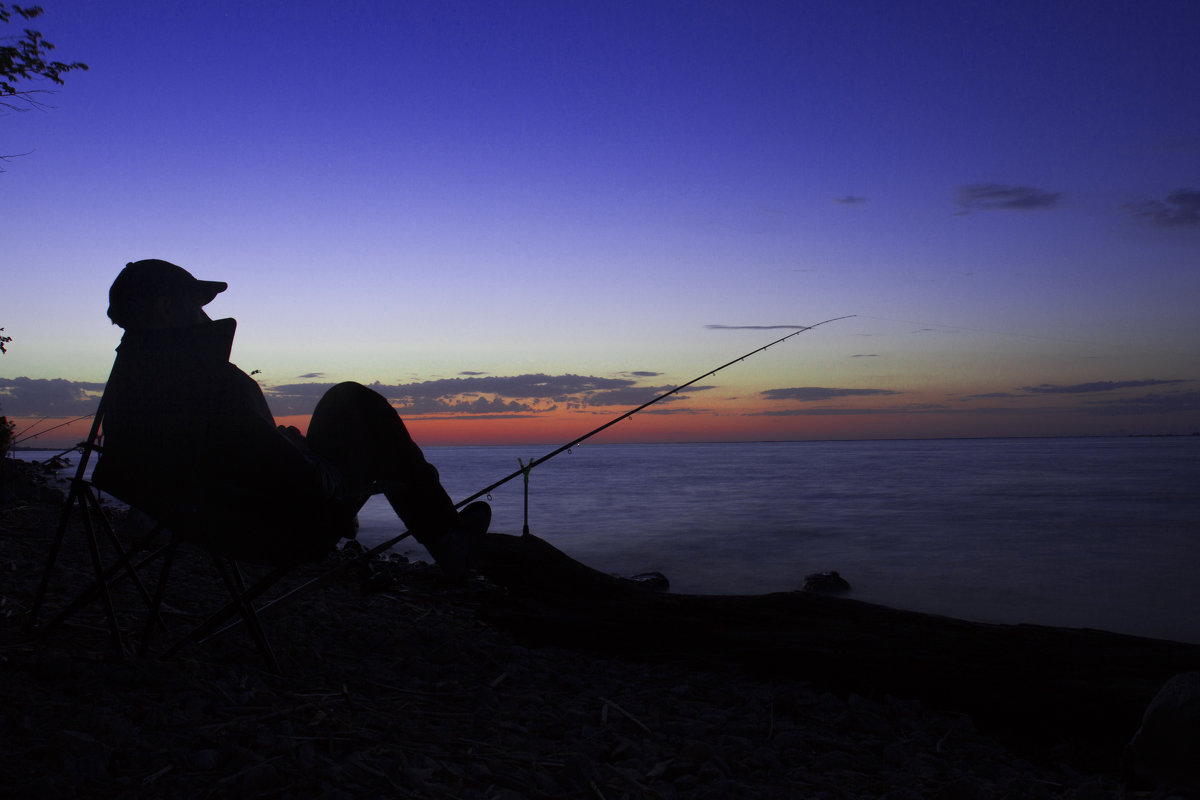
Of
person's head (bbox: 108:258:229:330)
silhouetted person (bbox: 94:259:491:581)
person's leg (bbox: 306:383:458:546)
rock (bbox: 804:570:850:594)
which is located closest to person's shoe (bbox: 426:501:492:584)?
person's leg (bbox: 306:383:458:546)

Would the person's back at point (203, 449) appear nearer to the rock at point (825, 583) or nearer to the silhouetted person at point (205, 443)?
the silhouetted person at point (205, 443)

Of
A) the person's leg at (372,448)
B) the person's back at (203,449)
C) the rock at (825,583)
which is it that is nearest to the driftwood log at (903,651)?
the person's leg at (372,448)

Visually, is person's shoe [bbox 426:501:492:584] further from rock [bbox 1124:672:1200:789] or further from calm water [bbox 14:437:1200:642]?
calm water [bbox 14:437:1200:642]

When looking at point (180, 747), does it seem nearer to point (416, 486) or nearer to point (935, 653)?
point (416, 486)

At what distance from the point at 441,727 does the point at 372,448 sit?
1.16 meters

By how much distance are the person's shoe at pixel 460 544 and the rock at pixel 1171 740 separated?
282cm

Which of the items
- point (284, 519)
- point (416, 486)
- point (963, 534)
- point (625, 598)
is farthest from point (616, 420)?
point (963, 534)

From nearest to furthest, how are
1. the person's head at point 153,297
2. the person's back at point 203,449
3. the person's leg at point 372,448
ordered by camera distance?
the person's back at point 203,449, the person's head at point 153,297, the person's leg at point 372,448

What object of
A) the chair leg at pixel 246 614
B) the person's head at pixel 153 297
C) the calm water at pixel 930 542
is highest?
the person's head at pixel 153 297

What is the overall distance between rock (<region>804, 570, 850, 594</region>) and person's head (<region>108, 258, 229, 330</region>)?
28.9ft

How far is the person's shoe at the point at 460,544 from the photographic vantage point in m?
3.21

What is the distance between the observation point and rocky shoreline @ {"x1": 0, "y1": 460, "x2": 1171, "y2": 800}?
2078 millimetres

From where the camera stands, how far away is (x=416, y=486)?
3166 millimetres

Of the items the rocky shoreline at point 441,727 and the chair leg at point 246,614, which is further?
the chair leg at point 246,614
